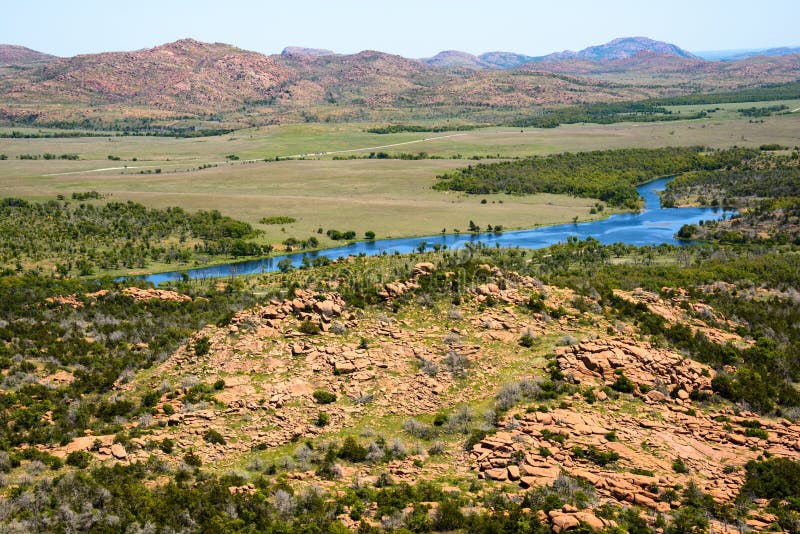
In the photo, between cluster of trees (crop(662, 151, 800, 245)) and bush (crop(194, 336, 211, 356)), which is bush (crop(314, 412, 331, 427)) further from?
cluster of trees (crop(662, 151, 800, 245))

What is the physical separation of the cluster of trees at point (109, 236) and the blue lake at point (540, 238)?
5350mm

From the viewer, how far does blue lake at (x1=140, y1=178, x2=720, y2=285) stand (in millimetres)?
76688

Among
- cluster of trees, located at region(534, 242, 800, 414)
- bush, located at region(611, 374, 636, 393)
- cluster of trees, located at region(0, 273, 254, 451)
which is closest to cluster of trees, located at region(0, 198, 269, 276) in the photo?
cluster of trees, located at region(0, 273, 254, 451)

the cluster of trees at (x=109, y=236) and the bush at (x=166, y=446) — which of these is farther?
the cluster of trees at (x=109, y=236)

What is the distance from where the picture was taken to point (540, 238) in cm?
9119

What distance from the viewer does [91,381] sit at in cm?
3234

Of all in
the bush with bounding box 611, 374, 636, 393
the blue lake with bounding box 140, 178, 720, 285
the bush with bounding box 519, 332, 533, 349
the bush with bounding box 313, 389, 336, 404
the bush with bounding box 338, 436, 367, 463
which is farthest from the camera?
the blue lake with bounding box 140, 178, 720, 285

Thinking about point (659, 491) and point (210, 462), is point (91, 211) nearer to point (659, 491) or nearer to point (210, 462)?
point (210, 462)

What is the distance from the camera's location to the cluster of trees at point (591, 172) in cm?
12388

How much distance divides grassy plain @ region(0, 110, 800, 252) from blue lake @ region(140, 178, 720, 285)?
13.4 feet

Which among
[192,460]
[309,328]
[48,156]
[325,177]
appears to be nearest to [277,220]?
[325,177]

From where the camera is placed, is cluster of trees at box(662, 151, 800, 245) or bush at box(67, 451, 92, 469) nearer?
bush at box(67, 451, 92, 469)

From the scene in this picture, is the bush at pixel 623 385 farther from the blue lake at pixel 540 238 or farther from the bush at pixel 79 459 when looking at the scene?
the blue lake at pixel 540 238

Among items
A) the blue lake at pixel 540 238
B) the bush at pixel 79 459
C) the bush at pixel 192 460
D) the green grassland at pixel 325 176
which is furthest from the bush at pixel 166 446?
the green grassland at pixel 325 176
